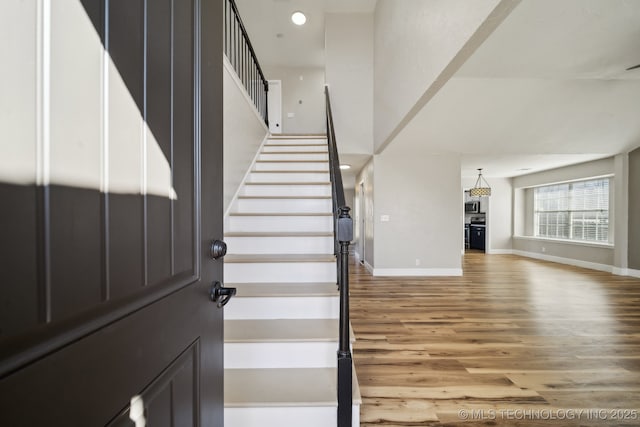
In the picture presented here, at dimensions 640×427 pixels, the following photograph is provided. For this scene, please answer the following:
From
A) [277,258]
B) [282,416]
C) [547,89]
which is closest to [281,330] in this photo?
[282,416]

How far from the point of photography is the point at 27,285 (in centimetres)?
36

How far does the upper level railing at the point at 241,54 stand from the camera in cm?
329

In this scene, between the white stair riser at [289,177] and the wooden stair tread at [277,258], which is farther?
the white stair riser at [289,177]

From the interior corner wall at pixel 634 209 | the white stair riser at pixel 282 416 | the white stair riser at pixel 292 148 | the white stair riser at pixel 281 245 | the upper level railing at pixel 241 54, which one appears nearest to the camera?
the white stair riser at pixel 282 416

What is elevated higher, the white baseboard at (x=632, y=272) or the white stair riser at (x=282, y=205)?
the white stair riser at (x=282, y=205)

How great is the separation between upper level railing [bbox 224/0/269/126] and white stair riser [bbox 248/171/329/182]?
125 cm

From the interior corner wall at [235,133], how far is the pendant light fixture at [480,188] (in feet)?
21.2

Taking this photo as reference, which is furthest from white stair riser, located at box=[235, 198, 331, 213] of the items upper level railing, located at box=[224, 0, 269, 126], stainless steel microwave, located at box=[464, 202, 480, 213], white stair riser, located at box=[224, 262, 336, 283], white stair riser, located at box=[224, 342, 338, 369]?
stainless steel microwave, located at box=[464, 202, 480, 213]

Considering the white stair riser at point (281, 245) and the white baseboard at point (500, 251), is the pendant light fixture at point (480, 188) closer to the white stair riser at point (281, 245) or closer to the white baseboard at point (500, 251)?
the white baseboard at point (500, 251)

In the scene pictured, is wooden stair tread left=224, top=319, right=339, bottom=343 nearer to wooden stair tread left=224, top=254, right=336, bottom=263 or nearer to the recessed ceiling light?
wooden stair tread left=224, top=254, right=336, bottom=263

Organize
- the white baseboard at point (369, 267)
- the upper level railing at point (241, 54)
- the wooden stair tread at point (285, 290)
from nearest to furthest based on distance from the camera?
the wooden stair tread at point (285, 290)
the upper level railing at point (241, 54)
the white baseboard at point (369, 267)

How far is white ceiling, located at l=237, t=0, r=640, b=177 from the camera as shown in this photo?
1624mm

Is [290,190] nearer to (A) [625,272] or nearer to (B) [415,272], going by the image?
(B) [415,272]

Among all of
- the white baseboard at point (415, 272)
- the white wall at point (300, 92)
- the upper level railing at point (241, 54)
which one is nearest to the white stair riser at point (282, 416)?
the upper level railing at point (241, 54)
